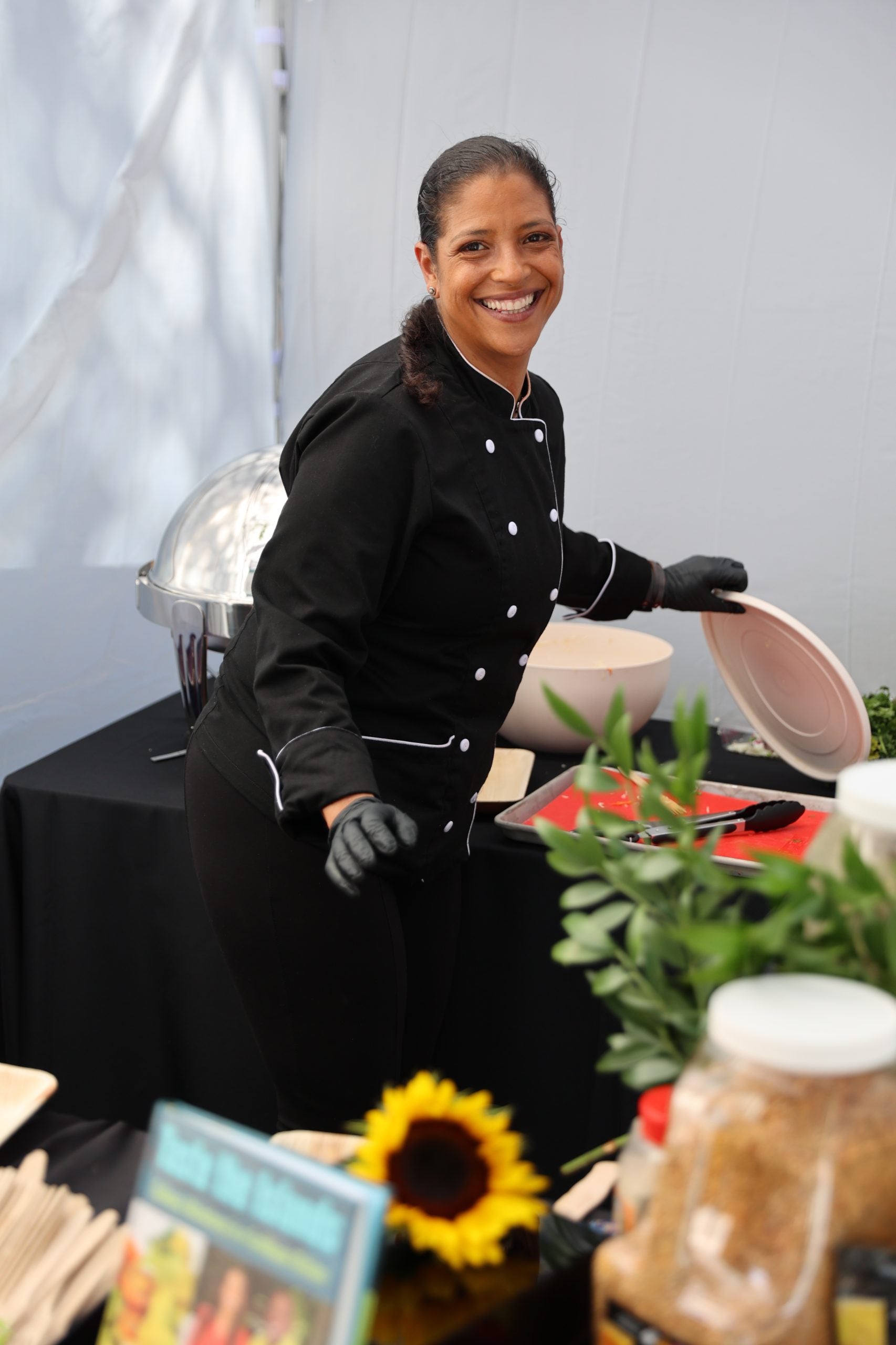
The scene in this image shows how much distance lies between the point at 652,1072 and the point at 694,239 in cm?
191

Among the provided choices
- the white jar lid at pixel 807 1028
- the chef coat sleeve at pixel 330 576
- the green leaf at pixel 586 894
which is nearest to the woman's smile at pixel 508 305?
the chef coat sleeve at pixel 330 576

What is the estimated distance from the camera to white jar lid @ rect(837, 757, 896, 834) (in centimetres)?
55

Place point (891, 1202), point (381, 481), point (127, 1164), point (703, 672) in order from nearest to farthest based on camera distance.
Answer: point (891, 1202) → point (127, 1164) → point (381, 481) → point (703, 672)

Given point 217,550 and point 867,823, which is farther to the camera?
point 217,550

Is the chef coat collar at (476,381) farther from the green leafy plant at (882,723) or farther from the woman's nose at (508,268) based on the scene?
the green leafy plant at (882,723)

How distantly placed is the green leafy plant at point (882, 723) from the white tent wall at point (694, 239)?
0.36m

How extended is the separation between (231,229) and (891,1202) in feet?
7.62

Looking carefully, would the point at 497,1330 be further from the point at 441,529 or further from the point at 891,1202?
the point at 441,529

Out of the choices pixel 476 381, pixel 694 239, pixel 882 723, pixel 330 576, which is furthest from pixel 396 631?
pixel 694 239

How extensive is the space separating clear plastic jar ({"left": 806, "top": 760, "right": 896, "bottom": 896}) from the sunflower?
217mm

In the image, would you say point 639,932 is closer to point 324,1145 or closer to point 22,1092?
point 324,1145

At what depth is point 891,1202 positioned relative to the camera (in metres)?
0.49

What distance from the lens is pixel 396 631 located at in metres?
1.25

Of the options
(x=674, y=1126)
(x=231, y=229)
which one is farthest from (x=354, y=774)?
(x=231, y=229)
